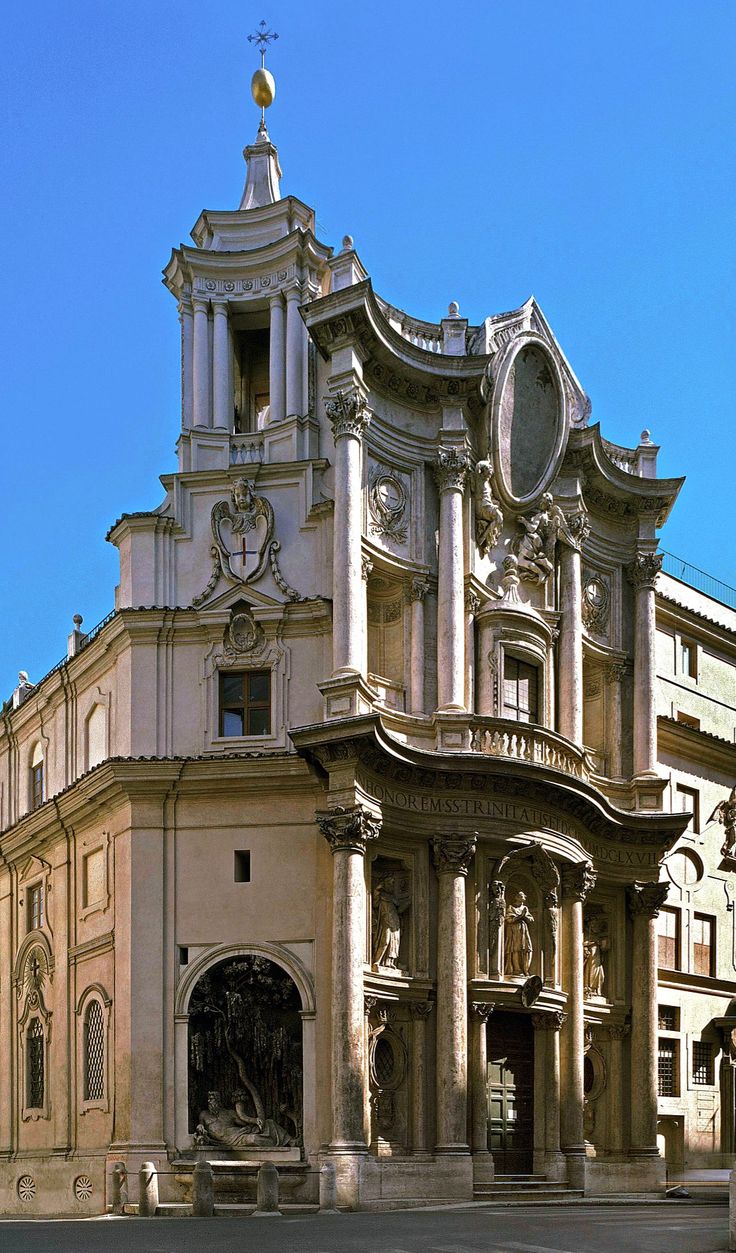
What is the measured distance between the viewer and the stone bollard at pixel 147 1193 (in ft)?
94.9

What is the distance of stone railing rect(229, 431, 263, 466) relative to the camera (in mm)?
35562

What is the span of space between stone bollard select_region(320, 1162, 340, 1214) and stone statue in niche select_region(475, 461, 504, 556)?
14036 millimetres

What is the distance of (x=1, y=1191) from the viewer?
128 feet

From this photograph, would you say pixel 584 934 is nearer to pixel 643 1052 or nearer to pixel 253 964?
pixel 643 1052

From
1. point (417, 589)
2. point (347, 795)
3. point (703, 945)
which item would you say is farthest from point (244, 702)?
point (703, 945)

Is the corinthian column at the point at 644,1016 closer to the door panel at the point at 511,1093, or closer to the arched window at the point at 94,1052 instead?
the door panel at the point at 511,1093

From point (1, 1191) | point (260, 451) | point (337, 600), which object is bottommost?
point (1, 1191)

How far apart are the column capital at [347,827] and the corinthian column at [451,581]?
384 cm

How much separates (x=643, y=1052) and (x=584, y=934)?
2.97 m

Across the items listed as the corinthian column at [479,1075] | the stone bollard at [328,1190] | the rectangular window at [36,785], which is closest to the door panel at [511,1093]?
the corinthian column at [479,1075]

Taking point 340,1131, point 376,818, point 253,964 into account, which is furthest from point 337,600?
point 340,1131

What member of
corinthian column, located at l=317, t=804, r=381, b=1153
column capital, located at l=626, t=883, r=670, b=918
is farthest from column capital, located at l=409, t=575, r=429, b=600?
column capital, located at l=626, t=883, r=670, b=918

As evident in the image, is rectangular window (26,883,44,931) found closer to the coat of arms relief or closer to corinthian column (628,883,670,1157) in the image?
the coat of arms relief

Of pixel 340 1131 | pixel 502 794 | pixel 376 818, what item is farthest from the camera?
pixel 502 794
